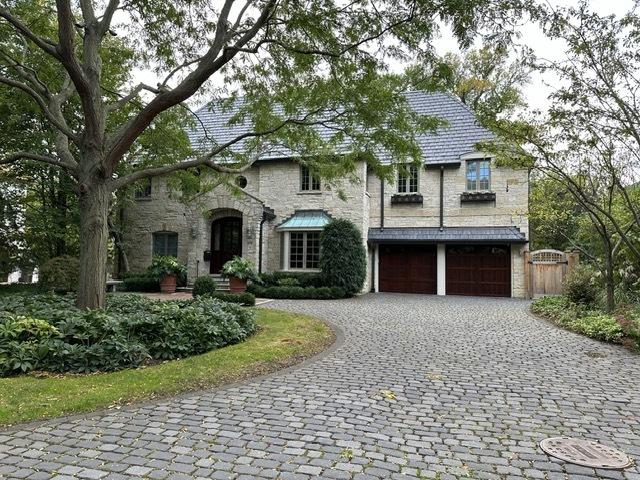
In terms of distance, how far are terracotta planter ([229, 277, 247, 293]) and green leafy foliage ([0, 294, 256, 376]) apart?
828 cm

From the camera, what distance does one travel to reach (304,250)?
20.3m

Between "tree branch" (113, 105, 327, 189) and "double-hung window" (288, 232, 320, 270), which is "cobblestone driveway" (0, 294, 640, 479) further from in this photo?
"double-hung window" (288, 232, 320, 270)

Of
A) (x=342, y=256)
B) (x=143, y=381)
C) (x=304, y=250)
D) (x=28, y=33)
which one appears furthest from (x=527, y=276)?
(x=28, y=33)

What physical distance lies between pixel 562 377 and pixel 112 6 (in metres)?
10.9

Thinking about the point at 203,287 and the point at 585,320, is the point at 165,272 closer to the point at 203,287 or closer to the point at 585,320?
the point at 203,287

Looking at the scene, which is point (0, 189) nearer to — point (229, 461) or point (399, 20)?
point (399, 20)

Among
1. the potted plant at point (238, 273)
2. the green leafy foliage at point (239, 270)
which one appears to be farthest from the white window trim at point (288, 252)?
the green leafy foliage at point (239, 270)

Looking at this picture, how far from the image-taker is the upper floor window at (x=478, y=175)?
20.0 m

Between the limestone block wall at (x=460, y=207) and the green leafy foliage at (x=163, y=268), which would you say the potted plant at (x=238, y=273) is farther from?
the limestone block wall at (x=460, y=207)

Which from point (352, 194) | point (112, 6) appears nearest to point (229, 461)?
point (112, 6)

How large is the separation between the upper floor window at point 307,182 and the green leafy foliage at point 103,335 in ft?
40.7

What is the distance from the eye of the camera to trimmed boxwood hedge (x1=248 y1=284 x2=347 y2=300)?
1741 centimetres

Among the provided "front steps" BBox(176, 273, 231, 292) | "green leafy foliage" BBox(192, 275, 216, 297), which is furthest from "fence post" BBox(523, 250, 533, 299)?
"green leafy foliage" BBox(192, 275, 216, 297)

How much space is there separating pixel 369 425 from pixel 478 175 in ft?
57.8
